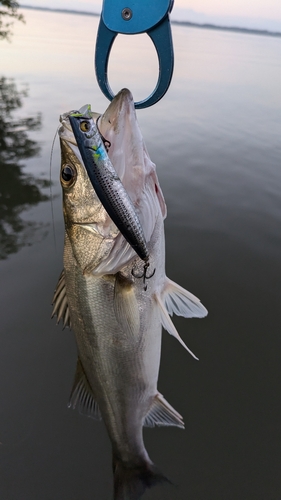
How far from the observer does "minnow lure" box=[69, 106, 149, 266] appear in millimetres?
1086

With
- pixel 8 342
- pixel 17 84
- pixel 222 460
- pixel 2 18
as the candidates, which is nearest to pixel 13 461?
pixel 8 342

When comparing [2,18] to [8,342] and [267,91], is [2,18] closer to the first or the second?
[267,91]

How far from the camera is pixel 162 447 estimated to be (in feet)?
8.89

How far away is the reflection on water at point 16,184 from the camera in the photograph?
452 centimetres

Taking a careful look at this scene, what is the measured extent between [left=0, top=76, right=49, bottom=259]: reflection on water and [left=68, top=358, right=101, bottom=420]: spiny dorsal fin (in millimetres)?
2764

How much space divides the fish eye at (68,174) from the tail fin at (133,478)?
1.65 meters

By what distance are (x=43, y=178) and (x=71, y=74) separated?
12.0 meters

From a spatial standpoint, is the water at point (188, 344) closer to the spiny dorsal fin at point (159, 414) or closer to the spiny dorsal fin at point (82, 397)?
the spiny dorsal fin at point (159, 414)

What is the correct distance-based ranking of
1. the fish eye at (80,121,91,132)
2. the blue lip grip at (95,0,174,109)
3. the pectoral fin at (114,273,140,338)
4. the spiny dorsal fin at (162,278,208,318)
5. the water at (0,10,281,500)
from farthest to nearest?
the water at (0,10,281,500)
the spiny dorsal fin at (162,278,208,318)
the pectoral fin at (114,273,140,338)
the blue lip grip at (95,0,174,109)
the fish eye at (80,121,91,132)

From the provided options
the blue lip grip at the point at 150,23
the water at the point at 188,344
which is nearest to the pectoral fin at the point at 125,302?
the blue lip grip at the point at 150,23

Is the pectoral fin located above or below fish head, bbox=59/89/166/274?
below

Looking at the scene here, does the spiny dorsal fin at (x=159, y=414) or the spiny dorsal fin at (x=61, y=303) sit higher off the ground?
the spiny dorsal fin at (x=61, y=303)

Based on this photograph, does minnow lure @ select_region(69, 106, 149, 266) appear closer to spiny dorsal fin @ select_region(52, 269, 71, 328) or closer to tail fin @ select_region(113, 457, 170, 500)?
spiny dorsal fin @ select_region(52, 269, 71, 328)

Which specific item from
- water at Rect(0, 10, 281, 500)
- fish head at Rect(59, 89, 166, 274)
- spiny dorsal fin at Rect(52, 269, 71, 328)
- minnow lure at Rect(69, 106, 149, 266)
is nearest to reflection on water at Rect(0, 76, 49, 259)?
water at Rect(0, 10, 281, 500)
